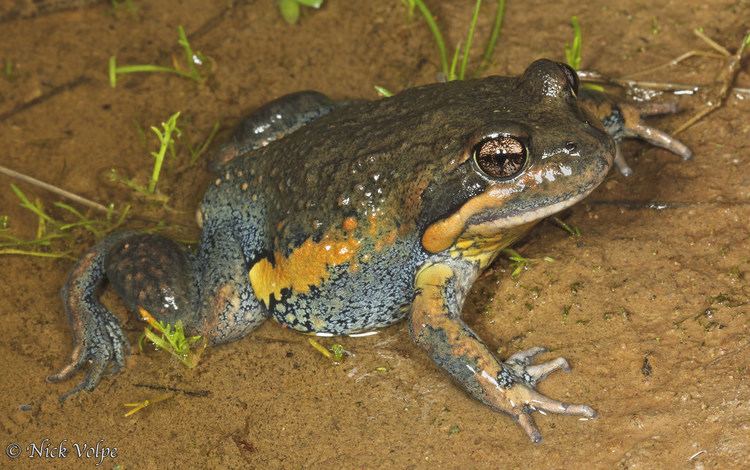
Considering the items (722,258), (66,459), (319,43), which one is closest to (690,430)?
(722,258)

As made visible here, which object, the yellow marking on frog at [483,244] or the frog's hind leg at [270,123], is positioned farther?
the frog's hind leg at [270,123]

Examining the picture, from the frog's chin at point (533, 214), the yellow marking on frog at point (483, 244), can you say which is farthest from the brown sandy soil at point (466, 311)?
the frog's chin at point (533, 214)

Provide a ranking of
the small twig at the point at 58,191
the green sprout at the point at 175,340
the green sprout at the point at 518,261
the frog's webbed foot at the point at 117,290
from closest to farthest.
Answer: the green sprout at the point at 175,340
the frog's webbed foot at the point at 117,290
the green sprout at the point at 518,261
the small twig at the point at 58,191

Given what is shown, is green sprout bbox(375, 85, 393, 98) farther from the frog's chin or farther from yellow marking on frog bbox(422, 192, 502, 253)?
the frog's chin

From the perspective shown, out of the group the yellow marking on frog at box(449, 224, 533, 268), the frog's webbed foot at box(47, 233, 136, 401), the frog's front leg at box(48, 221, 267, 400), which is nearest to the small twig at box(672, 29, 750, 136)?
the yellow marking on frog at box(449, 224, 533, 268)

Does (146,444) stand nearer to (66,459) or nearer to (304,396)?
(66,459)

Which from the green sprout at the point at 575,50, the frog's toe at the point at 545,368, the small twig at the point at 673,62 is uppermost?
the green sprout at the point at 575,50

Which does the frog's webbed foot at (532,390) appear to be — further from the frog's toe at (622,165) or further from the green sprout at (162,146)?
the green sprout at (162,146)

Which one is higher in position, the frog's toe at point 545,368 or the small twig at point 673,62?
the small twig at point 673,62
